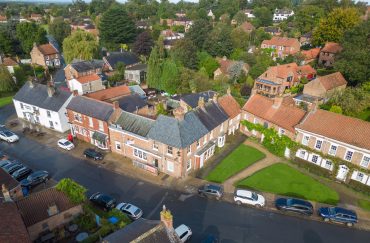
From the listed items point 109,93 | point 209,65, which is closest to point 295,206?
point 109,93

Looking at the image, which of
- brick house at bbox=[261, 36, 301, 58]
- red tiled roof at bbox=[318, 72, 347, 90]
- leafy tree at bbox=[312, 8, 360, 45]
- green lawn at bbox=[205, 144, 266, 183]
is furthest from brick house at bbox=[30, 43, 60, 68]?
leafy tree at bbox=[312, 8, 360, 45]

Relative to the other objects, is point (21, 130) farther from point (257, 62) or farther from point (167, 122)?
point (257, 62)

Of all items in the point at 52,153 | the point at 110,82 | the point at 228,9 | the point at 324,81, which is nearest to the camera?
the point at 52,153

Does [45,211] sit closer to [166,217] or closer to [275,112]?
[166,217]

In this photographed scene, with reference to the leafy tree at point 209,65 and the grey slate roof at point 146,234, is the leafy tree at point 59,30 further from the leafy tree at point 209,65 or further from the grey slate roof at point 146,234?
the grey slate roof at point 146,234

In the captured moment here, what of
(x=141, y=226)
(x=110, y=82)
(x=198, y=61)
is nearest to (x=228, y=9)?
(x=198, y=61)
